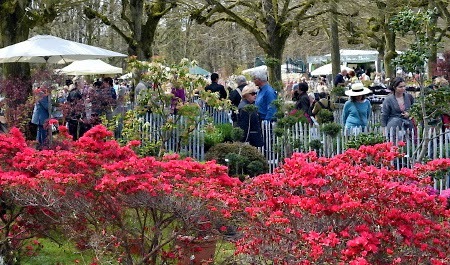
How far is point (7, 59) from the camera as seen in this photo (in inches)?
650

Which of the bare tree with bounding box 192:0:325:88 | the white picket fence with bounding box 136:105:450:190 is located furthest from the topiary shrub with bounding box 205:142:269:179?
the bare tree with bounding box 192:0:325:88

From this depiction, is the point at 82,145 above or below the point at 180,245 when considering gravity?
above

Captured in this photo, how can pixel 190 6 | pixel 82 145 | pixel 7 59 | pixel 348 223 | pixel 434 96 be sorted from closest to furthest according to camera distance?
1. pixel 348 223
2. pixel 82 145
3. pixel 434 96
4. pixel 7 59
5. pixel 190 6

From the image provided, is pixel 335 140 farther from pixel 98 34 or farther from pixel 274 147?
pixel 98 34

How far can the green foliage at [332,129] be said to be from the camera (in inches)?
495

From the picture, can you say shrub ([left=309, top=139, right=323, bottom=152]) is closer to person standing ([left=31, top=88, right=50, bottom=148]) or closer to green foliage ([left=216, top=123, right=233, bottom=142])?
green foliage ([left=216, top=123, right=233, bottom=142])

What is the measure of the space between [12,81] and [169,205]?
11.5m

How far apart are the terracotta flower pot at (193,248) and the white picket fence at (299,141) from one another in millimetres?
4346

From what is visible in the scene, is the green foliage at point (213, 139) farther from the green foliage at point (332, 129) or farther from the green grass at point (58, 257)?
the green grass at point (58, 257)

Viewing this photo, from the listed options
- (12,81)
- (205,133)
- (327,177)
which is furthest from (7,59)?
(327,177)

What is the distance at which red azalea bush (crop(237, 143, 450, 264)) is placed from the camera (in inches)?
202

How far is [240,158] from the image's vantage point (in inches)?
500

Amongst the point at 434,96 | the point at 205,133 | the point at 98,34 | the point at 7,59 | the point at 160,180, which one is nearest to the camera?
the point at 160,180

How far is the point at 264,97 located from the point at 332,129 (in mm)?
2050
